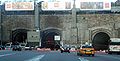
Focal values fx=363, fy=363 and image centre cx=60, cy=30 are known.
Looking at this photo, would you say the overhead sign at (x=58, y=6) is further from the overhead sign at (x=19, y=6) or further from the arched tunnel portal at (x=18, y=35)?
the arched tunnel portal at (x=18, y=35)

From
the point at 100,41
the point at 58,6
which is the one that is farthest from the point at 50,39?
the point at 100,41

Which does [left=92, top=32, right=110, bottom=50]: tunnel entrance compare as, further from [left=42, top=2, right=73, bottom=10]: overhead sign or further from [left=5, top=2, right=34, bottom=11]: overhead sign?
[left=5, top=2, right=34, bottom=11]: overhead sign

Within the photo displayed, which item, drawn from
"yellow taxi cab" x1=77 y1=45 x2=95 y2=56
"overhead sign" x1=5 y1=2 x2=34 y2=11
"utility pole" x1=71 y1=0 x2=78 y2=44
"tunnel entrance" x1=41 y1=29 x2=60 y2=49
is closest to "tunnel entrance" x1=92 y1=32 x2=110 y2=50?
"utility pole" x1=71 y1=0 x2=78 y2=44

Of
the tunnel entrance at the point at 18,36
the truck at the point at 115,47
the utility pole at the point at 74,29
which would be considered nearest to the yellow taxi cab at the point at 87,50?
the truck at the point at 115,47

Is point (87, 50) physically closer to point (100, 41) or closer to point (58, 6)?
point (58, 6)

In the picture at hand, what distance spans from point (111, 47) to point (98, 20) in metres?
25.4

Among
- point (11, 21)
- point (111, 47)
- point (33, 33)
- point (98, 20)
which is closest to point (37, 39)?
point (33, 33)

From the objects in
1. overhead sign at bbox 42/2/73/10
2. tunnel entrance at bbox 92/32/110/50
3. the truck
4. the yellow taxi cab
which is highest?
overhead sign at bbox 42/2/73/10

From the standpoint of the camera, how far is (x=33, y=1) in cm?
8250

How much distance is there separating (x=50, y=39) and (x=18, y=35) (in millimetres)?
7671

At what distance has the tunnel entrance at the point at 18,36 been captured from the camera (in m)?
82.8

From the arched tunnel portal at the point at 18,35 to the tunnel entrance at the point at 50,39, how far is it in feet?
15.3

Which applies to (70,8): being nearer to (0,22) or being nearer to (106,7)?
(106,7)

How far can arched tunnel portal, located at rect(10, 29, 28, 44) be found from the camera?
271ft
